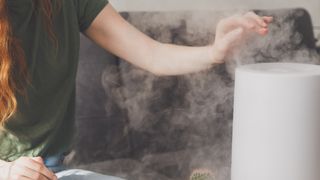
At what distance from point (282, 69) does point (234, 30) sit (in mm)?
132

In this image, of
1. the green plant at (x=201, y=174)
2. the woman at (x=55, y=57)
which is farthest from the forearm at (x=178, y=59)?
the green plant at (x=201, y=174)

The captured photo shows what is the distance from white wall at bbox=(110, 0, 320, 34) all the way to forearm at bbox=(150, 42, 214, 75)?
9cm

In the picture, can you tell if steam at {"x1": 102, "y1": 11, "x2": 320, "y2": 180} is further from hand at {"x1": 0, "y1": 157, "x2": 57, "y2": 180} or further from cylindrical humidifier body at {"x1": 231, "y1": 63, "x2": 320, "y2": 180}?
hand at {"x1": 0, "y1": 157, "x2": 57, "y2": 180}

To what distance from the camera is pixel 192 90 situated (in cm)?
127

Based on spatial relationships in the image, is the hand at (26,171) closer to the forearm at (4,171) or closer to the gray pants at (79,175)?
the forearm at (4,171)

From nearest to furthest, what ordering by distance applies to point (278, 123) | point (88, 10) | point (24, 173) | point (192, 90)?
point (24, 173) < point (278, 123) < point (88, 10) < point (192, 90)

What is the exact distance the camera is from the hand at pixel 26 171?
3.08 ft

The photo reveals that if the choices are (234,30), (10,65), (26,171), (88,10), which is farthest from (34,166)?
(234,30)

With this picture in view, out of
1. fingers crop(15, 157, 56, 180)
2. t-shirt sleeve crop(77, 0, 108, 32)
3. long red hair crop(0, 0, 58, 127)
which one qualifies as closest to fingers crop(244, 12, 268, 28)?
t-shirt sleeve crop(77, 0, 108, 32)

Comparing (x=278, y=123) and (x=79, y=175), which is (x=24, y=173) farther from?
(x=278, y=123)

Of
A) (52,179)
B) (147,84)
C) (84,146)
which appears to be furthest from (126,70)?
(52,179)

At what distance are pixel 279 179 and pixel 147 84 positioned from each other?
38 cm

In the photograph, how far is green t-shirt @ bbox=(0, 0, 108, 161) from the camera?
107 centimetres

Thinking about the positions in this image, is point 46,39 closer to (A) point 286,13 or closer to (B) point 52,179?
(B) point 52,179
